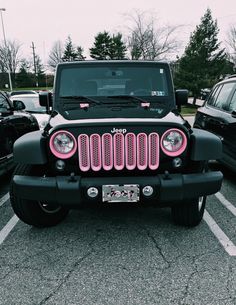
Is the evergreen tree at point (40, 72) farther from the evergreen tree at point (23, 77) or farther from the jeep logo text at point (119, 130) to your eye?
the jeep logo text at point (119, 130)

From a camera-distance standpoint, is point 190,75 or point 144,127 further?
point 190,75

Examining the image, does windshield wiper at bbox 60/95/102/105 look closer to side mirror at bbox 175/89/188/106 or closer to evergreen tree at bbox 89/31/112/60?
side mirror at bbox 175/89/188/106

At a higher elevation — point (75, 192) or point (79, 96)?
point (79, 96)

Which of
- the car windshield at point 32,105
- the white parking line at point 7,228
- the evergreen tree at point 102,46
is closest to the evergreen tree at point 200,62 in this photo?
the evergreen tree at point 102,46

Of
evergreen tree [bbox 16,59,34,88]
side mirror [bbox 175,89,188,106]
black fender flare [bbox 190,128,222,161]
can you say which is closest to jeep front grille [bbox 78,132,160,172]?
black fender flare [bbox 190,128,222,161]

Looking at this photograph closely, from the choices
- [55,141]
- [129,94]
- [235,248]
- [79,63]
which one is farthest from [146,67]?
[235,248]

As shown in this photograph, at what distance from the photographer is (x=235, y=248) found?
317cm

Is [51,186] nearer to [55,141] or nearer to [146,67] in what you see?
[55,141]

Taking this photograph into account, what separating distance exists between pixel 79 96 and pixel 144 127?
4.25 feet

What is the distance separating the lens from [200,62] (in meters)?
33.4

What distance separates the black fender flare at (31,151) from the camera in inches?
118

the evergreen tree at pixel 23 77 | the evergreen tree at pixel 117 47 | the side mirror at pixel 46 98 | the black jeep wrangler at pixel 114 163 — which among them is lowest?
the evergreen tree at pixel 23 77

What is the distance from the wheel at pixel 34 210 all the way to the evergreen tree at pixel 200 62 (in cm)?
3099

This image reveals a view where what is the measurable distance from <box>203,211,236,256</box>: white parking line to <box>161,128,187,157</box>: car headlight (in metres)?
1.07
